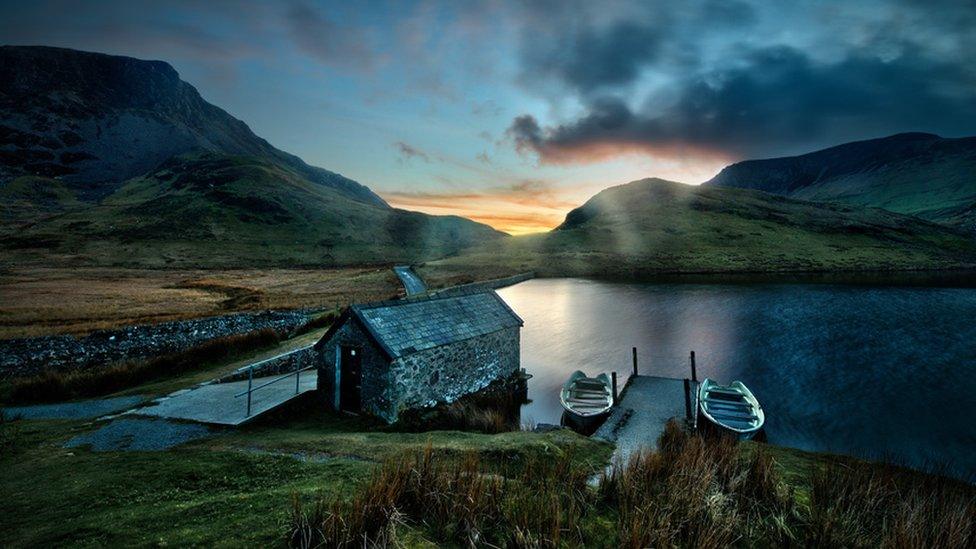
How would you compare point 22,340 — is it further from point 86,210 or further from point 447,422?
point 86,210

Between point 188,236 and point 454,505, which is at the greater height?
point 188,236

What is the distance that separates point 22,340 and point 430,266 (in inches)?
3547

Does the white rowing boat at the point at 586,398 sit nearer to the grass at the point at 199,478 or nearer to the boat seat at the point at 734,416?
the grass at the point at 199,478

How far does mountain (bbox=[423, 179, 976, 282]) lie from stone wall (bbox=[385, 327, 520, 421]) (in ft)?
202

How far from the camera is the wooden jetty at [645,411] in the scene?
54.9ft

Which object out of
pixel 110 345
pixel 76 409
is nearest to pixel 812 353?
pixel 76 409

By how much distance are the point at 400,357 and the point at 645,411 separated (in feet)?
40.7

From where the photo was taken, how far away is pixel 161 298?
51.8 meters

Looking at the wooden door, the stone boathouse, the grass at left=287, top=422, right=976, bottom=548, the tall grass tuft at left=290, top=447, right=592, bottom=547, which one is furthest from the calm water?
the tall grass tuft at left=290, top=447, right=592, bottom=547

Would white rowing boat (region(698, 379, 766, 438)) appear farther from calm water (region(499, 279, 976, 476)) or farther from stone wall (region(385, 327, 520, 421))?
stone wall (region(385, 327, 520, 421))

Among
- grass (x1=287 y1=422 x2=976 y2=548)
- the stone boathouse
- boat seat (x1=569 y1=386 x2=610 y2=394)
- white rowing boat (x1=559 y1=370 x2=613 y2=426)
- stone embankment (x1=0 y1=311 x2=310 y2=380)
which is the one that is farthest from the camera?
stone embankment (x1=0 y1=311 x2=310 y2=380)

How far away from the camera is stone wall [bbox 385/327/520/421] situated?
57.4 feet

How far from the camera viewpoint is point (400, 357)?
1698 centimetres

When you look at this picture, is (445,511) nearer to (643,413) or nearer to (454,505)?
(454,505)
